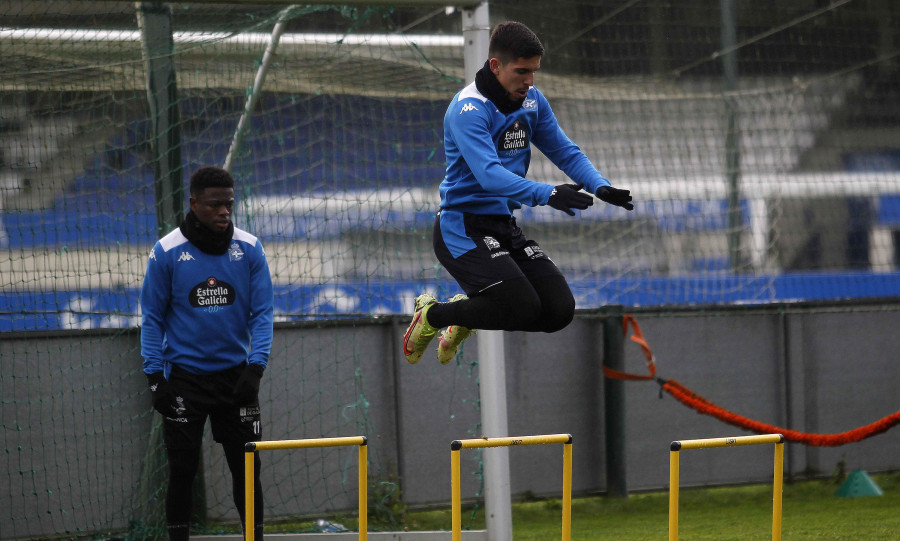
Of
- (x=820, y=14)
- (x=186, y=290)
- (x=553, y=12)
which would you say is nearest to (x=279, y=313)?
(x=186, y=290)

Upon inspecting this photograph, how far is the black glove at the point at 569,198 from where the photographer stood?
4238 mm

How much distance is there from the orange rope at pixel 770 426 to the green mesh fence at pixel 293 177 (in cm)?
153

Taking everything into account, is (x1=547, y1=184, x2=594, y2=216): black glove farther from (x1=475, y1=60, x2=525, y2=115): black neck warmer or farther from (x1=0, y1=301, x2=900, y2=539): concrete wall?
(x1=0, y1=301, x2=900, y2=539): concrete wall

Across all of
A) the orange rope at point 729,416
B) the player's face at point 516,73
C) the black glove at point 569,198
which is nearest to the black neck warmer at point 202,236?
the player's face at point 516,73

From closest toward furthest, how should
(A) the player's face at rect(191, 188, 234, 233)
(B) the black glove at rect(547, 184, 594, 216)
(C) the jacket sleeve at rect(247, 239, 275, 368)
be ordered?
1. (B) the black glove at rect(547, 184, 594, 216)
2. (A) the player's face at rect(191, 188, 234, 233)
3. (C) the jacket sleeve at rect(247, 239, 275, 368)

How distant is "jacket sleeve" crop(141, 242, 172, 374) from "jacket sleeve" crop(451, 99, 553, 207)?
1717 millimetres

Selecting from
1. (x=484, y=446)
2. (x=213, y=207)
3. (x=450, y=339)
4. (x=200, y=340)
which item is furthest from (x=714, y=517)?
(x=213, y=207)

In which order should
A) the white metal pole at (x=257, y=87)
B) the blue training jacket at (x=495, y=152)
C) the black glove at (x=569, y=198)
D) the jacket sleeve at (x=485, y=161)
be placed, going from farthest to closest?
the white metal pole at (x=257, y=87)
the blue training jacket at (x=495, y=152)
the jacket sleeve at (x=485, y=161)
the black glove at (x=569, y=198)

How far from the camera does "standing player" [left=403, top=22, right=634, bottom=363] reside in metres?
4.73

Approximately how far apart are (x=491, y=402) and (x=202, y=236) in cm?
212

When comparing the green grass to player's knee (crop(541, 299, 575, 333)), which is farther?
the green grass

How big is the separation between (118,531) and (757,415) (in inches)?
200

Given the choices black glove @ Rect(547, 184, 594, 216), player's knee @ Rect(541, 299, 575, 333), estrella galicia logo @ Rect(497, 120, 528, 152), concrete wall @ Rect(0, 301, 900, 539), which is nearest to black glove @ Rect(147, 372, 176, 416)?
concrete wall @ Rect(0, 301, 900, 539)

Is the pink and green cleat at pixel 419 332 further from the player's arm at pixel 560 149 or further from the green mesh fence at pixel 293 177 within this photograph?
the green mesh fence at pixel 293 177
